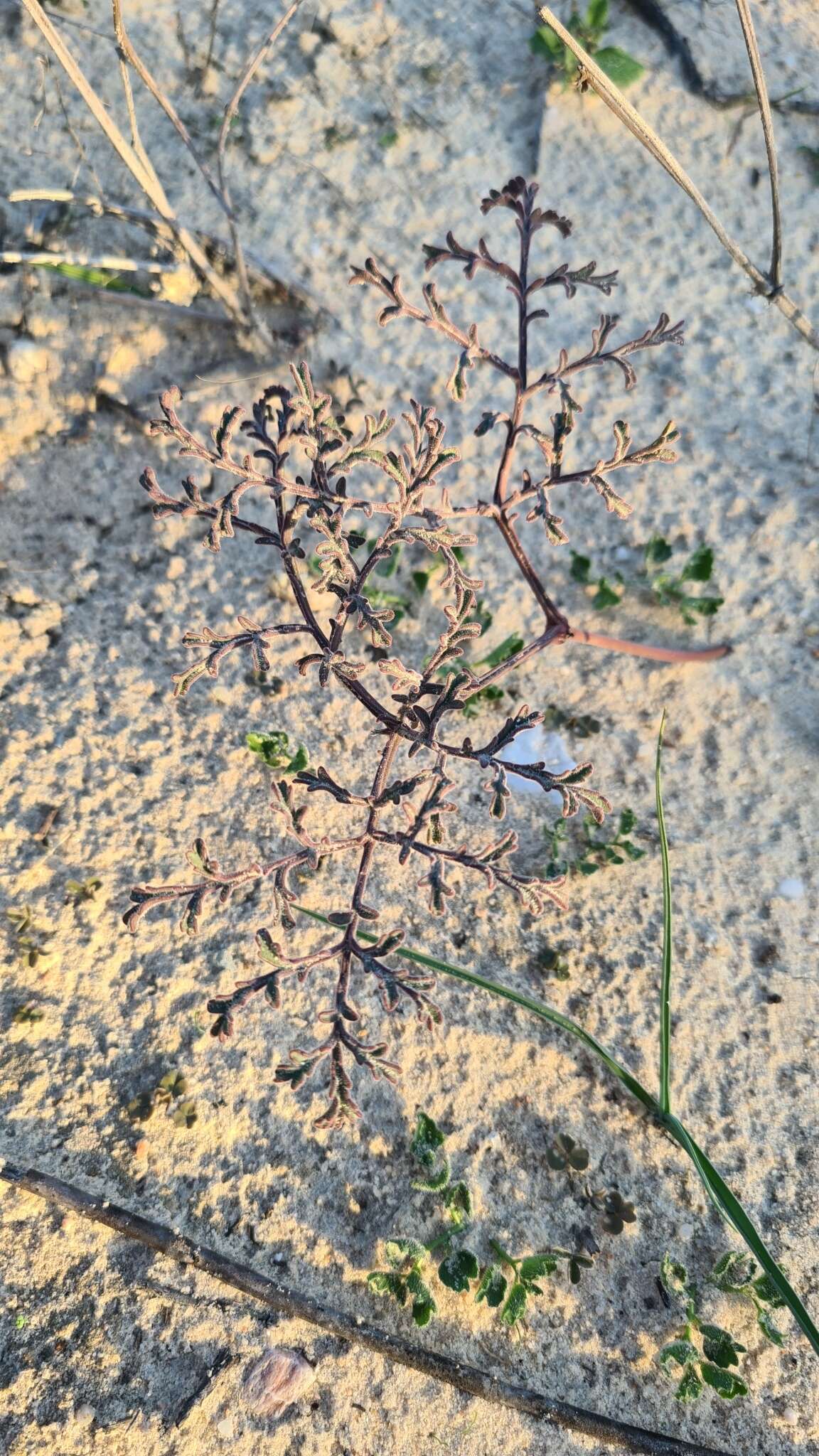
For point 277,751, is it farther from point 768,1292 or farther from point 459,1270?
point 768,1292

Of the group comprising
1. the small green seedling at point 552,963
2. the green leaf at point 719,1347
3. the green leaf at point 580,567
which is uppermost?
the green leaf at point 580,567

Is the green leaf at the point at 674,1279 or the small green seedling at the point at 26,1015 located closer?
the green leaf at the point at 674,1279

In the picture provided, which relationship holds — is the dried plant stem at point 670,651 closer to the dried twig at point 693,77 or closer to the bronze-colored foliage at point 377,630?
the bronze-colored foliage at point 377,630

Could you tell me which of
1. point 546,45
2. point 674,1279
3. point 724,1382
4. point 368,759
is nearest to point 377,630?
point 368,759

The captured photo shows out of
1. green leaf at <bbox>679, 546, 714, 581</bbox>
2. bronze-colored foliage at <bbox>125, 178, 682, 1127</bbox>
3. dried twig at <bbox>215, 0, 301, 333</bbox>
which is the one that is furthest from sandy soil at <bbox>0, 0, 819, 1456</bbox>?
bronze-colored foliage at <bbox>125, 178, 682, 1127</bbox>

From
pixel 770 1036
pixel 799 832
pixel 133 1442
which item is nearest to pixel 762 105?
pixel 799 832

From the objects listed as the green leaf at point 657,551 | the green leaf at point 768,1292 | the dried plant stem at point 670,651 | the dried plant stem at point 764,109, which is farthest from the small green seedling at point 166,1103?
the dried plant stem at point 764,109
